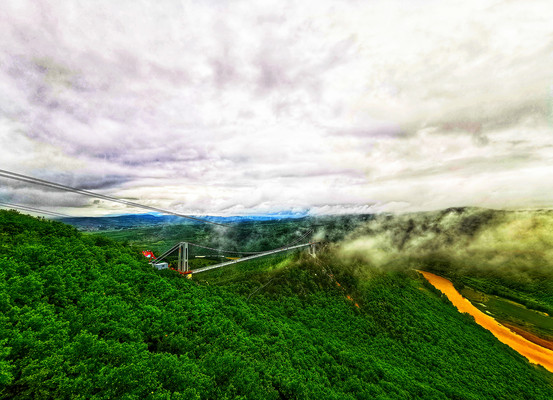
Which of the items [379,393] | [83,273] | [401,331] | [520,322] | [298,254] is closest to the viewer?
[83,273]

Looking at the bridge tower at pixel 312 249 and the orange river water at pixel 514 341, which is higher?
the bridge tower at pixel 312 249

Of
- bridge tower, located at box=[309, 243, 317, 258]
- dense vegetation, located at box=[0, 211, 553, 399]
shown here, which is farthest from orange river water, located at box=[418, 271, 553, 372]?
bridge tower, located at box=[309, 243, 317, 258]

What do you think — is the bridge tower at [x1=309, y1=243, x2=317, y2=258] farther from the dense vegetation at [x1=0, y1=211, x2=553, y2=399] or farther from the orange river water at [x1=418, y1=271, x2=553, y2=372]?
the orange river water at [x1=418, y1=271, x2=553, y2=372]

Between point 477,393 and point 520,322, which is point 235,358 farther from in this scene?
point 520,322

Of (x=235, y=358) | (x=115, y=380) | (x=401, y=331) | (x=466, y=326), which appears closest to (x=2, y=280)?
(x=115, y=380)

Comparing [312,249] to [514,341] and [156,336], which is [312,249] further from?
[514,341]

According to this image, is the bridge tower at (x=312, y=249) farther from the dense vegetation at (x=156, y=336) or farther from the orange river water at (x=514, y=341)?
the orange river water at (x=514, y=341)

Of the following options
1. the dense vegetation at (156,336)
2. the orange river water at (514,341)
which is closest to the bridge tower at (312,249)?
the dense vegetation at (156,336)

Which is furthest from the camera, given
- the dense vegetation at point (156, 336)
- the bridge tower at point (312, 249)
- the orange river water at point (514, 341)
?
the orange river water at point (514, 341)

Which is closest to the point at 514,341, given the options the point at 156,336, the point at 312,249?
the point at 312,249
